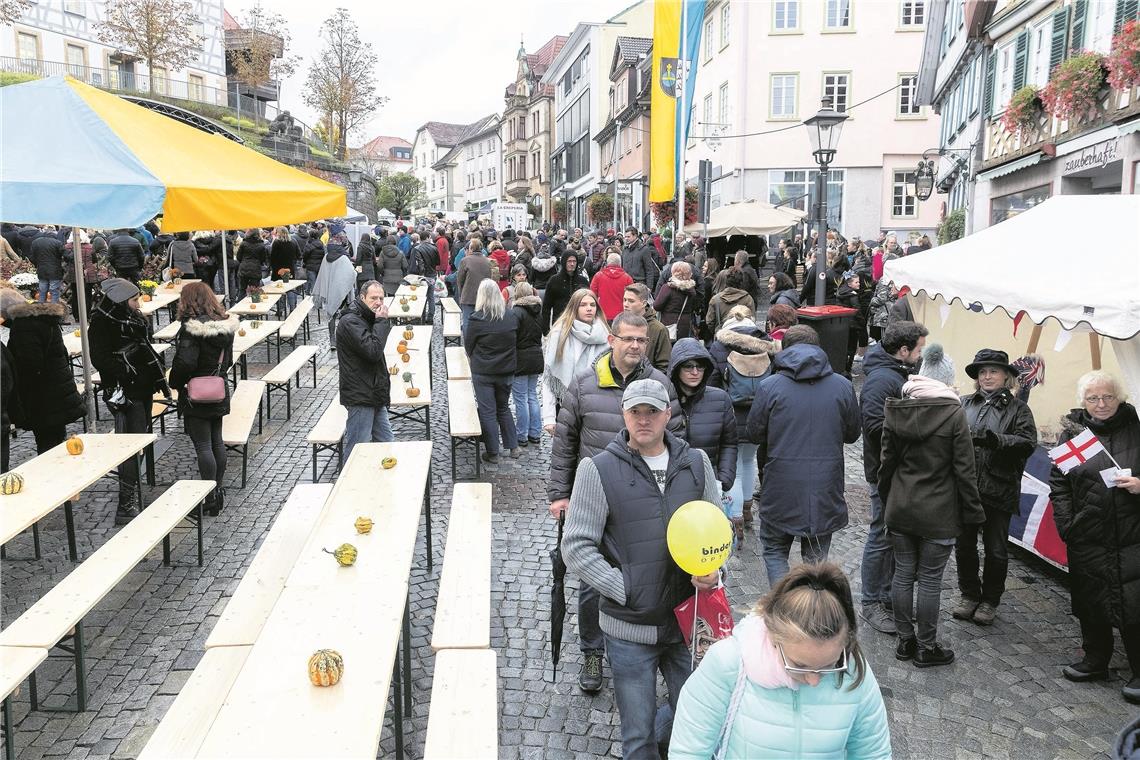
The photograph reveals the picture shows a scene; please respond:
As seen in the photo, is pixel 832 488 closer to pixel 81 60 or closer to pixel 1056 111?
pixel 1056 111

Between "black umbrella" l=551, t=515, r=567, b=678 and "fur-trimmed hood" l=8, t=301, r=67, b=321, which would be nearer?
"black umbrella" l=551, t=515, r=567, b=678

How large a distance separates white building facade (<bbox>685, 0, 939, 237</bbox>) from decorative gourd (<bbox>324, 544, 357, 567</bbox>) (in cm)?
2809

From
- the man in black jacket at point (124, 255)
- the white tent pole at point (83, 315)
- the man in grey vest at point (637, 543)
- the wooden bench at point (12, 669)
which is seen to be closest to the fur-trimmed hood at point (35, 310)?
the white tent pole at point (83, 315)

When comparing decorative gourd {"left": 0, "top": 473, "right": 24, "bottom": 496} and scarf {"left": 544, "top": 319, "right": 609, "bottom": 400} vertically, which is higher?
scarf {"left": 544, "top": 319, "right": 609, "bottom": 400}

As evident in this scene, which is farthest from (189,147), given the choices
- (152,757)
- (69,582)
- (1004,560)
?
(1004,560)

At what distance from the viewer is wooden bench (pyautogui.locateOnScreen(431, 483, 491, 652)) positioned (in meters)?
4.41

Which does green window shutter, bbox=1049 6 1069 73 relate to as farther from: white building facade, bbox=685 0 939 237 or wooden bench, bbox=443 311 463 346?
white building facade, bbox=685 0 939 237

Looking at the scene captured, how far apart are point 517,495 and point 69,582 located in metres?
4.02

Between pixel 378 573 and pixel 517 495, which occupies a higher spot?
pixel 378 573

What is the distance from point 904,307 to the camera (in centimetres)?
1006

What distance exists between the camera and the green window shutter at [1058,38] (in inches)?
550

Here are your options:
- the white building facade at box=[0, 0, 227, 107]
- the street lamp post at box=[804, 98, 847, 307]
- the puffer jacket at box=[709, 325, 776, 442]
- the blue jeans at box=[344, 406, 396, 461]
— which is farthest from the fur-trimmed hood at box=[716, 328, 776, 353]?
the white building facade at box=[0, 0, 227, 107]

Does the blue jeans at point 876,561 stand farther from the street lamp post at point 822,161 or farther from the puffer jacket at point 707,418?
the street lamp post at point 822,161

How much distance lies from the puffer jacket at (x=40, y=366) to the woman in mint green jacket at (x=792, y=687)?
6.54 meters
